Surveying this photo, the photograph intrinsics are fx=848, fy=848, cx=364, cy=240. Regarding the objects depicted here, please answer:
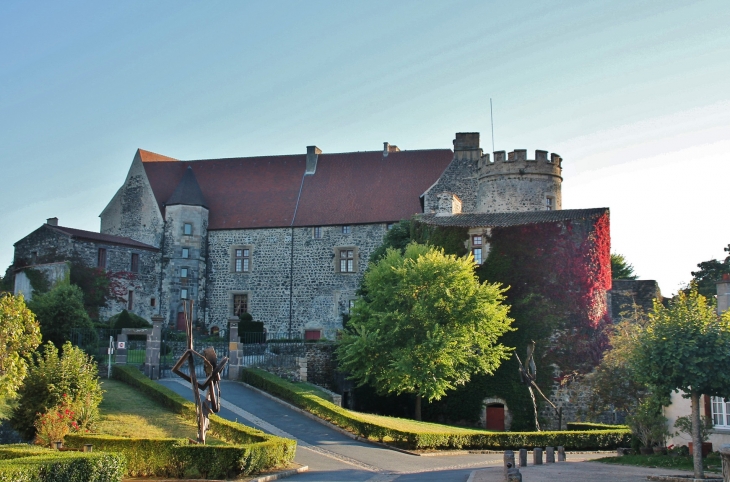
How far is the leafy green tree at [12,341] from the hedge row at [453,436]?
9.74 metres

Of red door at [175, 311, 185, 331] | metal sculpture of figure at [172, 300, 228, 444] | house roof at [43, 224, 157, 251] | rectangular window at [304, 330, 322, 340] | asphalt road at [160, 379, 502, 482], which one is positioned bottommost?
asphalt road at [160, 379, 502, 482]

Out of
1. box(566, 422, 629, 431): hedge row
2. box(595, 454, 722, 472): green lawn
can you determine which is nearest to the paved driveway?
box(595, 454, 722, 472): green lawn

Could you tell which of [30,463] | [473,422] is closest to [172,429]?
[30,463]

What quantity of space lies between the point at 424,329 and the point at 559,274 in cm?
725

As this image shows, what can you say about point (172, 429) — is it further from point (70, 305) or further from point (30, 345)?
point (70, 305)

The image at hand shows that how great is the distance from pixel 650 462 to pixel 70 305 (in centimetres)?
2350

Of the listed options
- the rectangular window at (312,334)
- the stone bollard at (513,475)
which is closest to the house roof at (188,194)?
the rectangular window at (312,334)

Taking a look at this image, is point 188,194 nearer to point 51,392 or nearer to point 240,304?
point 240,304

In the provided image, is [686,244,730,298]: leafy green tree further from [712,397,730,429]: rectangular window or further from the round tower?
[712,397,730,429]: rectangular window

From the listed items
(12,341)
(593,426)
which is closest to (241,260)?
(593,426)

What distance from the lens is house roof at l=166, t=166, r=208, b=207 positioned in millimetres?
46688

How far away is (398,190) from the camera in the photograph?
45.8m

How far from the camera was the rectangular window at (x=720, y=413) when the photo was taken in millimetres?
22078

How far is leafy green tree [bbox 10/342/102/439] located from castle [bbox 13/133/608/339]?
20.8 metres
